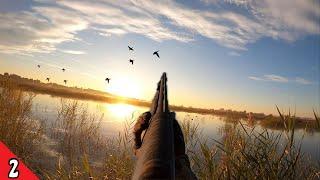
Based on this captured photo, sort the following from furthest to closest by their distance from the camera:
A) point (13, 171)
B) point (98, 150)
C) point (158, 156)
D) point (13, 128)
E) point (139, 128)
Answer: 1. point (98, 150)
2. point (13, 128)
3. point (13, 171)
4. point (139, 128)
5. point (158, 156)

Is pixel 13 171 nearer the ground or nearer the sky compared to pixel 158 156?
nearer the ground

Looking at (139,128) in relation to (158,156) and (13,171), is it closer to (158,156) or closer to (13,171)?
(158,156)

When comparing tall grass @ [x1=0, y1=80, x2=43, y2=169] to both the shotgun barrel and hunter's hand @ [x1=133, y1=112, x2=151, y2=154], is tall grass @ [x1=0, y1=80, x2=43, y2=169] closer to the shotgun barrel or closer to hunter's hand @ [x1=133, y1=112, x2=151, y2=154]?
hunter's hand @ [x1=133, y1=112, x2=151, y2=154]

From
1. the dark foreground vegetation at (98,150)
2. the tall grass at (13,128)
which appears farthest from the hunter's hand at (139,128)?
the tall grass at (13,128)

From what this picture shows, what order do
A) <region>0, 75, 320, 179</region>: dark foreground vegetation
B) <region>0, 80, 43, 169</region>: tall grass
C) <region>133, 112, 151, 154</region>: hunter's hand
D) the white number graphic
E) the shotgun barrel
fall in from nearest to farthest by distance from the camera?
1. the shotgun barrel
2. <region>133, 112, 151, 154</region>: hunter's hand
3. <region>0, 75, 320, 179</region>: dark foreground vegetation
4. the white number graphic
5. <region>0, 80, 43, 169</region>: tall grass

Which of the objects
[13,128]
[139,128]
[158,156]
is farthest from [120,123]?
[158,156]

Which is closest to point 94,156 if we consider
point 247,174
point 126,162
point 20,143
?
point 20,143

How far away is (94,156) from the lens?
36.3 feet

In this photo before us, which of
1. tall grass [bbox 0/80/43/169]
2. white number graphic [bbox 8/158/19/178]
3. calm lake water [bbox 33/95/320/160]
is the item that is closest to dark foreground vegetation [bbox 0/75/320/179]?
tall grass [bbox 0/80/43/169]

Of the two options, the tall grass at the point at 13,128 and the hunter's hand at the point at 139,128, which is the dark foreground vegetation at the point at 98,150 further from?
the hunter's hand at the point at 139,128

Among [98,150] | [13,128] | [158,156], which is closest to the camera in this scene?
[158,156]

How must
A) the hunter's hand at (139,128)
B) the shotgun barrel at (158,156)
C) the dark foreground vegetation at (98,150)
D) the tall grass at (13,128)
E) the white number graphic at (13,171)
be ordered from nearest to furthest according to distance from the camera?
1. the shotgun barrel at (158,156)
2. the hunter's hand at (139,128)
3. the dark foreground vegetation at (98,150)
4. the white number graphic at (13,171)
5. the tall grass at (13,128)

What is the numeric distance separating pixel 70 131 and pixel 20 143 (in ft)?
11.5

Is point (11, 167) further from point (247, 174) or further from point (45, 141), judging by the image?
point (45, 141)
